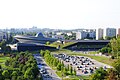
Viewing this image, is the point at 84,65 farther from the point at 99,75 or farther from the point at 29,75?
the point at 99,75

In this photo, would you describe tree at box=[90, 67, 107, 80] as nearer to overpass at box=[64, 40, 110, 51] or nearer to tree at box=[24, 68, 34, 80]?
tree at box=[24, 68, 34, 80]

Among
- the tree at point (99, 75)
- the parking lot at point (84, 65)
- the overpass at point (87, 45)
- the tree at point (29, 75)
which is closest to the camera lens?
the tree at point (99, 75)

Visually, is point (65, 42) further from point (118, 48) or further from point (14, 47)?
point (118, 48)

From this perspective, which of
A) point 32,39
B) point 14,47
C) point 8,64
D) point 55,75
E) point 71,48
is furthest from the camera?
point 32,39

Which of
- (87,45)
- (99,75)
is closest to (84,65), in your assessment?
(99,75)

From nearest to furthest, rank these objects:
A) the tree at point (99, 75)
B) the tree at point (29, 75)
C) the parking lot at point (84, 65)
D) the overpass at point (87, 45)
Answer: the tree at point (99, 75) < the tree at point (29, 75) < the parking lot at point (84, 65) < the overpass at point (87, 45)

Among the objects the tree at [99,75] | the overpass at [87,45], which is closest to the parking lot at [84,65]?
the tree at [99,75]

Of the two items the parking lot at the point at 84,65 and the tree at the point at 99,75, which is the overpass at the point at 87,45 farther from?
the tree at the point at 99,75

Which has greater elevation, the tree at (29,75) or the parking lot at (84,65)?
the tree at (29,75)

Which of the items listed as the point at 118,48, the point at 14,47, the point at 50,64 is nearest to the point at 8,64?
the point at 50,64

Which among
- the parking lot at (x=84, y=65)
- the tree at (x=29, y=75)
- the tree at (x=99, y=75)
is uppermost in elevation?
the tree at (x=99, y=75)

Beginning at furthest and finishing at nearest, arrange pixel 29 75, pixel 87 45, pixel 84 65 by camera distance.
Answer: pixel 87 45 < pixel 84 65 < pixel 29 75
